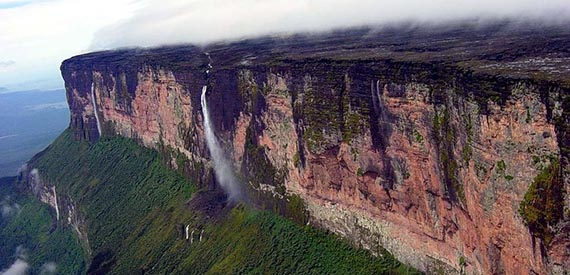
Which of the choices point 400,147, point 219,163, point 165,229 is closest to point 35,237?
point 165,229

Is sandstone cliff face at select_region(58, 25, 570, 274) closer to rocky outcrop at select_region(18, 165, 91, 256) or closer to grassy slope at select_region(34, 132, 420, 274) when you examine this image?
grassy slope at select_region(34, 132, 420, 274)

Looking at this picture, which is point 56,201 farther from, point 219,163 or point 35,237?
point 219,163

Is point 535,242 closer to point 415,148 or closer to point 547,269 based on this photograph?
point 547,269

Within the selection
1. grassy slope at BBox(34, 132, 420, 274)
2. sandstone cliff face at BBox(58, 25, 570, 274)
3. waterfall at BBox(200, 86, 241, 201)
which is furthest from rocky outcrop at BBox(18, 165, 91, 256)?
waterfall at BBox(200, 86, 241, 201)

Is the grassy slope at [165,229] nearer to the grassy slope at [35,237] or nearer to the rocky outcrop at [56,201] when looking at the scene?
the rocky outcrop at [56,201]

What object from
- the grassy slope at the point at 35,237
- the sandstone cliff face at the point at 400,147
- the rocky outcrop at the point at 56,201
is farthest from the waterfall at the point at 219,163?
the grassy slope at the point at 35,237

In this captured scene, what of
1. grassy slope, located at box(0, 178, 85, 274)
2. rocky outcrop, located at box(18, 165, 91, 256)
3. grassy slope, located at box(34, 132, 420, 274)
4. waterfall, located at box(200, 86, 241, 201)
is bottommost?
grassy slope, located at box(0, 178, 85, 274)
